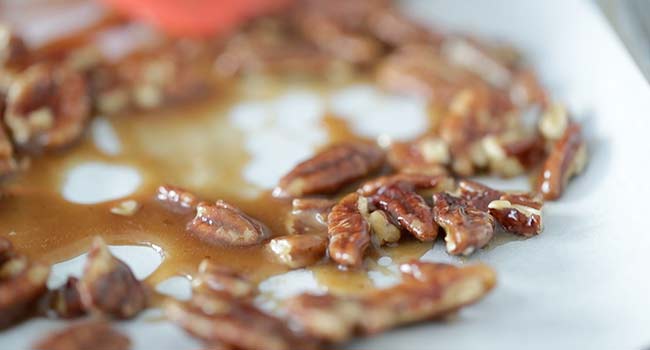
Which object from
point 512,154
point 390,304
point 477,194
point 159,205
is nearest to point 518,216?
point 477,194

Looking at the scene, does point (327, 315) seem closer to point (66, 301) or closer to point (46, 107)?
point (66, 301)

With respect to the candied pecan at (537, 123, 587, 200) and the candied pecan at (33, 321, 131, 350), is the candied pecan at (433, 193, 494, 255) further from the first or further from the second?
the candied pecan at (33, 321, 131, 350)

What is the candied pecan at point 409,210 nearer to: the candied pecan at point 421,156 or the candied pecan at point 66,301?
the candied pecan at point 421,156

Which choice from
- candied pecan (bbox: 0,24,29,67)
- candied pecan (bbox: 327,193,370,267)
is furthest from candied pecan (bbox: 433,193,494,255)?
candied pecan (bbox: 0,24,29,67)

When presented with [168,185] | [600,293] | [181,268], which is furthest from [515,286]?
[168,185]

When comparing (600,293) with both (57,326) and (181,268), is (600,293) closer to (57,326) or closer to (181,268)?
(181,268)
